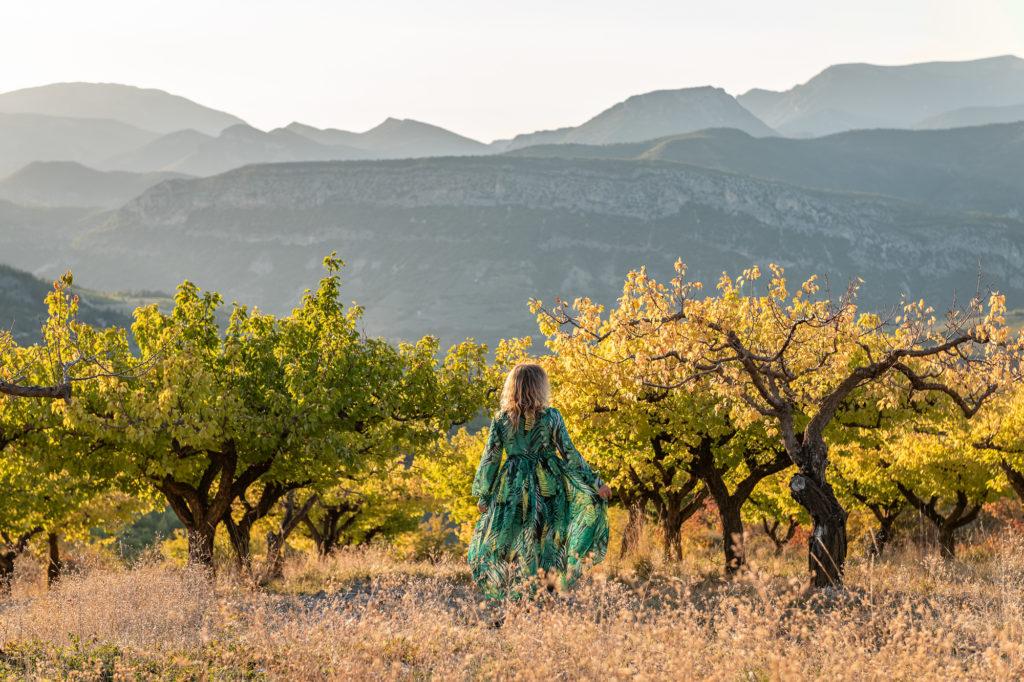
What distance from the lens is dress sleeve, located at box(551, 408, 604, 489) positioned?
711cm

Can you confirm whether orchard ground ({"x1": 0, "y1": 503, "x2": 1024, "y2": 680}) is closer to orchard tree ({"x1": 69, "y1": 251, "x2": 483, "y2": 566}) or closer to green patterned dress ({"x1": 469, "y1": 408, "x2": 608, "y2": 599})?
green patterned dress ({"x1": 469, "y1": 408, "x2": 608, "y2": 599})

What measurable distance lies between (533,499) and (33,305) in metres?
171

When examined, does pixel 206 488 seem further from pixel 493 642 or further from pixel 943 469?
pixel 943 469

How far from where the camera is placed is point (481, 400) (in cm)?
1586

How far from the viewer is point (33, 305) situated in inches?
5965

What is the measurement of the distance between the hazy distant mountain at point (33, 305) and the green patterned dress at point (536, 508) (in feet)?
478

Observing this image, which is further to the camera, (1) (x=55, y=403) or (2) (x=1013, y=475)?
(2) (x=1013, y=475)

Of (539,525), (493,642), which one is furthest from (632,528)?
(493,642)

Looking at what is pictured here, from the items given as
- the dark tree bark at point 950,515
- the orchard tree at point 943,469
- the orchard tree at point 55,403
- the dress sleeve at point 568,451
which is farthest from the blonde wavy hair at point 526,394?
the dark tree bark at point 950,515

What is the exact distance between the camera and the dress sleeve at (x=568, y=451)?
Answer: 23.3 ft

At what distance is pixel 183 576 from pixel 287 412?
211 inches

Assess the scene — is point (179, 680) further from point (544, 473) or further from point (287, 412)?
point (287, 412)

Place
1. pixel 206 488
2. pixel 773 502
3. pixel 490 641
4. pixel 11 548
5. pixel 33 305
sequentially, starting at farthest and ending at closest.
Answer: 1. pixel 33 305
2. pixel 773 502
3. pixel 11 548
4. pixel 206 488
5. pixel 490 641

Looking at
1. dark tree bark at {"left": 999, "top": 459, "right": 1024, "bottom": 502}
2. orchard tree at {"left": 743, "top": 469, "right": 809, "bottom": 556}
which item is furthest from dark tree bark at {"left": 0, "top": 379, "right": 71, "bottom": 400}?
orchard tree at {"left": 743, "top": 469, "right": 809, "bottom": 556}
